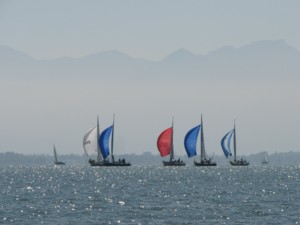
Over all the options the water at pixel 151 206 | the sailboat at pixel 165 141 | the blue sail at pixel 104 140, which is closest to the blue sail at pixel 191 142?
the sailboat at pixel 165 141

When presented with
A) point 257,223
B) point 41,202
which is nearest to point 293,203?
point 257,223

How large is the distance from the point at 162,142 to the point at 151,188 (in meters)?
79.8

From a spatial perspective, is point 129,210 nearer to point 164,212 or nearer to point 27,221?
point 164,212

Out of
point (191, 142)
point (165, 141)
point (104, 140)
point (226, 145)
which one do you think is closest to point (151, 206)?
point (104, 140)

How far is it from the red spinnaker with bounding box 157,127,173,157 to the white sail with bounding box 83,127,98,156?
13128 mm

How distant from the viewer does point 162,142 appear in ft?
584

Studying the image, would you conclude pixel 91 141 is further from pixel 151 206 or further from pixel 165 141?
pixel 151 206

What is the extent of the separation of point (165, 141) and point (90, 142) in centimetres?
1567

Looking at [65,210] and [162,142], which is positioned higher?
[162,142]

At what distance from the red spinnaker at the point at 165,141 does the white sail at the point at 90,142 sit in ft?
43.1

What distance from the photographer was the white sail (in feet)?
574

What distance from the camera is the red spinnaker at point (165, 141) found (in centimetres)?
17762

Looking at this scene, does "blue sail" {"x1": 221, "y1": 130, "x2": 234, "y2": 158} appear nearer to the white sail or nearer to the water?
the white sail

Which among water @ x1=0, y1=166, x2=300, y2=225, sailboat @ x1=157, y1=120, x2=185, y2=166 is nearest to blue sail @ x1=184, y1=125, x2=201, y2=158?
sailboat @ x1=157, y1=120, x2=185, y2=166
